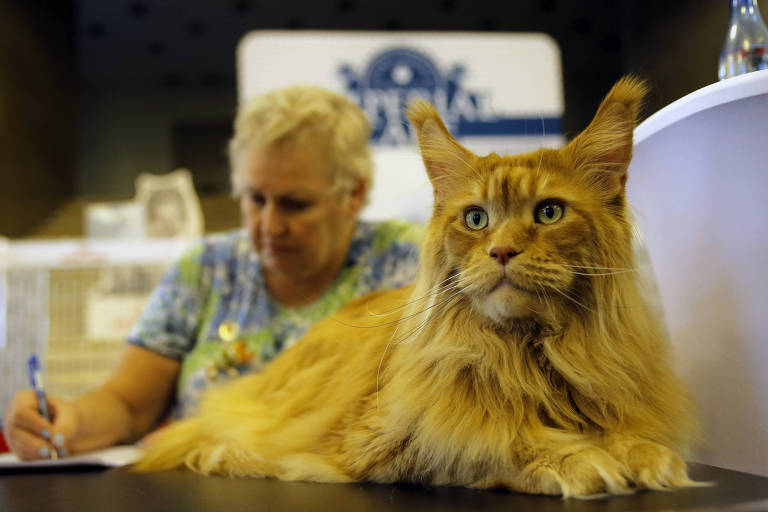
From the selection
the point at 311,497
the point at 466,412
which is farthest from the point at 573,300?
the point at 311,497

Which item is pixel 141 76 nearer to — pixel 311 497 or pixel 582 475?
pixel 311 497

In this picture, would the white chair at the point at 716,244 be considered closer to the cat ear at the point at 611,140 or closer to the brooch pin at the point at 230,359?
the cat ear at the point at 611,140

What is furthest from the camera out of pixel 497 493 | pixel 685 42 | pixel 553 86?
pixel 553 86

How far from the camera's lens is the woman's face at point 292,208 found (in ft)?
5.40

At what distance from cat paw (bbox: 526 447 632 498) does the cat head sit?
0.17 metres

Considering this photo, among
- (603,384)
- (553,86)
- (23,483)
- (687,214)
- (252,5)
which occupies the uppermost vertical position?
(252,5)

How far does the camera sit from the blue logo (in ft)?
8.84

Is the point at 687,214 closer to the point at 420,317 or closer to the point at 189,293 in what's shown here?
the point at 420,317

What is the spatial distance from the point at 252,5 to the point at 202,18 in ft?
2.82

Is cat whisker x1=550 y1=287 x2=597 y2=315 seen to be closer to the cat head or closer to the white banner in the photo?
the cat head

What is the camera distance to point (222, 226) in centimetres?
736

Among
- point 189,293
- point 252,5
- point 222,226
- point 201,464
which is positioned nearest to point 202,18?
point 252,5

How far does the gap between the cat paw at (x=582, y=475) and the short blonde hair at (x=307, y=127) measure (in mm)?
1057

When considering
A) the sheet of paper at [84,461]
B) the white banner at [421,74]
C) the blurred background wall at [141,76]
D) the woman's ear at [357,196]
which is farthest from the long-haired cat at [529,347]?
the blurred background wall at [141,76]
